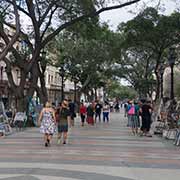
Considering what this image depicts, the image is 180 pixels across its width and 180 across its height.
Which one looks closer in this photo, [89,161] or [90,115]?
[89,161]

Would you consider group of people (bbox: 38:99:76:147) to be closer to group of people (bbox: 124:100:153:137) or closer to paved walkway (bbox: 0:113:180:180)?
paved walkway (bbox: 0:113:180:180)

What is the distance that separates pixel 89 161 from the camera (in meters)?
13.5

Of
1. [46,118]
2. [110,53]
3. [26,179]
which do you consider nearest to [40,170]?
[26,179]

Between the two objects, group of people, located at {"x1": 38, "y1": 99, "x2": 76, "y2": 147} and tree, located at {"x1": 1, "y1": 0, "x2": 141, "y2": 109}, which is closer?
group of people, located at {"x1": 38, "y1": 99, "x2": 76, "y2": 147}

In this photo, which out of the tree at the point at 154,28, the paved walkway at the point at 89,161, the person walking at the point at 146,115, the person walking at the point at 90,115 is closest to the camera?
the paved walkway at the point at 89,161

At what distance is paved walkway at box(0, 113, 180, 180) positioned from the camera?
435 inches

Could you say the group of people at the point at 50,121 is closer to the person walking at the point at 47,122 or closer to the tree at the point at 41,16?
the person walking at the point at 47,122

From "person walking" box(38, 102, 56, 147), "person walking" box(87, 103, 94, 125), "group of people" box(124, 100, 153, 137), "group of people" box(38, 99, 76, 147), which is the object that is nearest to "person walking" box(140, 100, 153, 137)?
"group of people" box(124, 100, 153, 137)

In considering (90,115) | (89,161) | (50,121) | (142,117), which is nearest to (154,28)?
(90,115)

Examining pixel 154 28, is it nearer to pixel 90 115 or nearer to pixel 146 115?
pixel 90 115

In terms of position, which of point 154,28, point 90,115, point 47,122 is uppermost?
point 154,28

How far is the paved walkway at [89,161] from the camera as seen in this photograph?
11047 millimetres

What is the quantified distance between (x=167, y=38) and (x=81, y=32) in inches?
251

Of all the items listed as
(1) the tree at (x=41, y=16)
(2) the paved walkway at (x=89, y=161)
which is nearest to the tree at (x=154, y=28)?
(1) the tree at (x=41, y=16)
